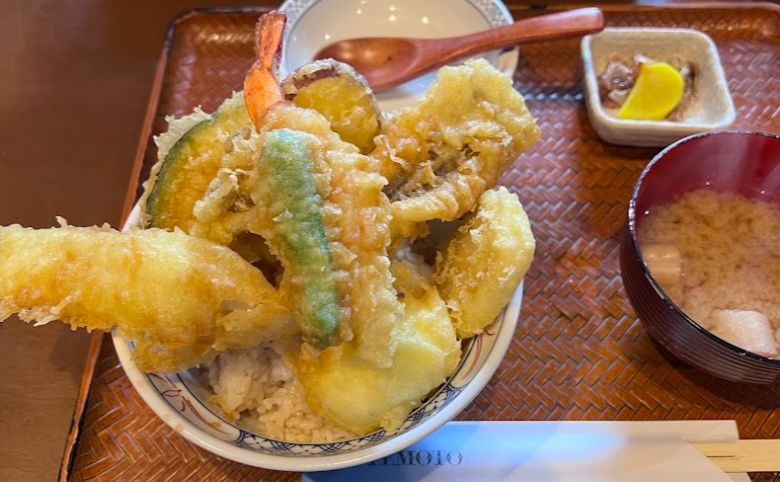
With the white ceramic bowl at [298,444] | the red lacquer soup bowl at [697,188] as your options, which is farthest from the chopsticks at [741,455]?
the white ceramic bowl at [298,444]

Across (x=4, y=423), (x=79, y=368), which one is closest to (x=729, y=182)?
(x=79, y=368)

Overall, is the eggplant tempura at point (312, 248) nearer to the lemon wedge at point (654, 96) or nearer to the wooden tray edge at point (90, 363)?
the wooden tray edge at point (90, 363)

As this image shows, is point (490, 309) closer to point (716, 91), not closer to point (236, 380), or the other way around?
point (236, 380)

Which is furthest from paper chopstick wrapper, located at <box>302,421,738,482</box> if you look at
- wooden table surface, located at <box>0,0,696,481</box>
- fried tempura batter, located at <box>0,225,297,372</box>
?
wooden table surface, located at <box>0,0,696,481</box>

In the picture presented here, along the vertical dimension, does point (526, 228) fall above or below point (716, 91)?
above

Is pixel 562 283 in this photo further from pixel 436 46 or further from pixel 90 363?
pixel 90 363

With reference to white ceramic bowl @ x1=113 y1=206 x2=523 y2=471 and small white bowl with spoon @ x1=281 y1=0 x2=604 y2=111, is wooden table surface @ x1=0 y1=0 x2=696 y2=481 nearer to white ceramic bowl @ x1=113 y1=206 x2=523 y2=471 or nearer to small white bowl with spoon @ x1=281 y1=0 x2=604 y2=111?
small white bowl with spoon @ x1=281 y1=0 x2=604 y2=111

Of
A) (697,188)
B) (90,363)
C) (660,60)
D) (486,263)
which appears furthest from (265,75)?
(660,60)
